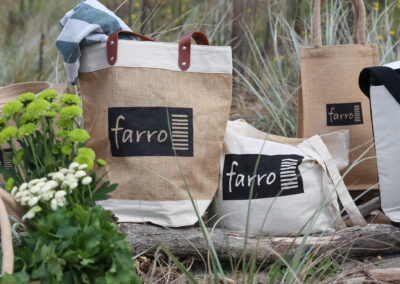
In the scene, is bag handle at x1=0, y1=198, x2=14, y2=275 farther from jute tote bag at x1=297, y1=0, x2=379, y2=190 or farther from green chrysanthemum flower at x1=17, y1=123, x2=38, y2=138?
jute tote bag at x1=297, y1=0, x2=379, y2=190

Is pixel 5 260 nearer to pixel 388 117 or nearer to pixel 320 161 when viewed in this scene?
pixel 320 161

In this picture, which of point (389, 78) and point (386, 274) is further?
point (389, 78)

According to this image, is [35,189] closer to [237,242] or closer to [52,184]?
[52,184]

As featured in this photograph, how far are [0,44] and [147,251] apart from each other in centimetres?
371

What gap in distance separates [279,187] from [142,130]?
22.8 inches

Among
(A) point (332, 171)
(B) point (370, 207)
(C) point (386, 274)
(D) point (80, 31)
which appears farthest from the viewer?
(B) point (370, 207)

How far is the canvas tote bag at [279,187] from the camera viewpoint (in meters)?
1.94

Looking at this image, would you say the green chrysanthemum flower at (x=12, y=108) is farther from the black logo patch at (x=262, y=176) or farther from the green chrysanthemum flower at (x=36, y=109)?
the black logo patch at (x=262, y=176)

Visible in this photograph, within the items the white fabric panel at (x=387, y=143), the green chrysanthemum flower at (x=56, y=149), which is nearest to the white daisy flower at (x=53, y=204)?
the green chrysanthemum flower at (x=56, y=149)

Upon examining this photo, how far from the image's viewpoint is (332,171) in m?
2.02

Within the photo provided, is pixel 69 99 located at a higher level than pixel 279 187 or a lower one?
higher

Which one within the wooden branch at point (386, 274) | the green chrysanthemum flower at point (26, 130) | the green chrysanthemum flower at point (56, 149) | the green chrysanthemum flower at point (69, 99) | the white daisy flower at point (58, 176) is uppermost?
the green chrysanthemum flower at point (69, 99)

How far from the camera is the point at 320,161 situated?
200 cm

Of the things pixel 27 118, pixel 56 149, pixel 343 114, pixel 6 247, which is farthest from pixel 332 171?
pixel 6 247
